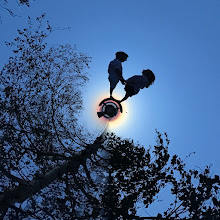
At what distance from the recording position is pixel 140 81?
610cm

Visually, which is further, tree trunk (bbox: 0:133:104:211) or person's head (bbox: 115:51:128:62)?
person's head (bbox: 115:51:128:62)

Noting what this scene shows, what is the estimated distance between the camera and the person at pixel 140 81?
20.0ft

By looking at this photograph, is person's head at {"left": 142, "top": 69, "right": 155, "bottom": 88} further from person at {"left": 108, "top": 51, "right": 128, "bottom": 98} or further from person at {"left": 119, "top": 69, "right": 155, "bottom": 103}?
person at {"left": 108, "top": 51, "right": 128, "bottom": 98}

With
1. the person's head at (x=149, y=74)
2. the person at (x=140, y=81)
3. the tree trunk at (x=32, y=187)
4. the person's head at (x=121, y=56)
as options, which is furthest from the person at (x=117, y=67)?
the tree trunk at (x=32, y=187)

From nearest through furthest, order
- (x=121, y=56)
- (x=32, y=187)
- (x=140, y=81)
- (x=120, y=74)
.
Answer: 1. (x=32, y=187)
2. (x=121, y=56)
3. (x=120, y=74)
4. (x=140, y=81)

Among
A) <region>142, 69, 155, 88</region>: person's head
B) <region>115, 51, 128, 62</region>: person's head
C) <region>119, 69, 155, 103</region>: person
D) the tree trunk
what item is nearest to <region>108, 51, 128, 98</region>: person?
<region>115, 51, 128, 62</region>: person's head

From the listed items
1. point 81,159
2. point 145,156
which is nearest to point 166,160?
point 145,156

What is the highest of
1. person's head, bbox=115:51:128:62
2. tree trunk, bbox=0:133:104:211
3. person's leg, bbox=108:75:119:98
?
person's head, bbox=115:51:128:62

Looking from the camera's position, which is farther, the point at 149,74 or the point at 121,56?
the point at 149,74

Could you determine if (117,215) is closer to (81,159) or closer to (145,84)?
(81,159)

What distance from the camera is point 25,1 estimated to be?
608 cm

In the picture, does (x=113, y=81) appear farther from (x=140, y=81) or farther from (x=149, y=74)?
(x=149, y=74)

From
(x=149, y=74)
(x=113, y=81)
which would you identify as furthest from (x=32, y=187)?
(x=149, y=74)

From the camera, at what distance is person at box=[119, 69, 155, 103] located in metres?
6.09
